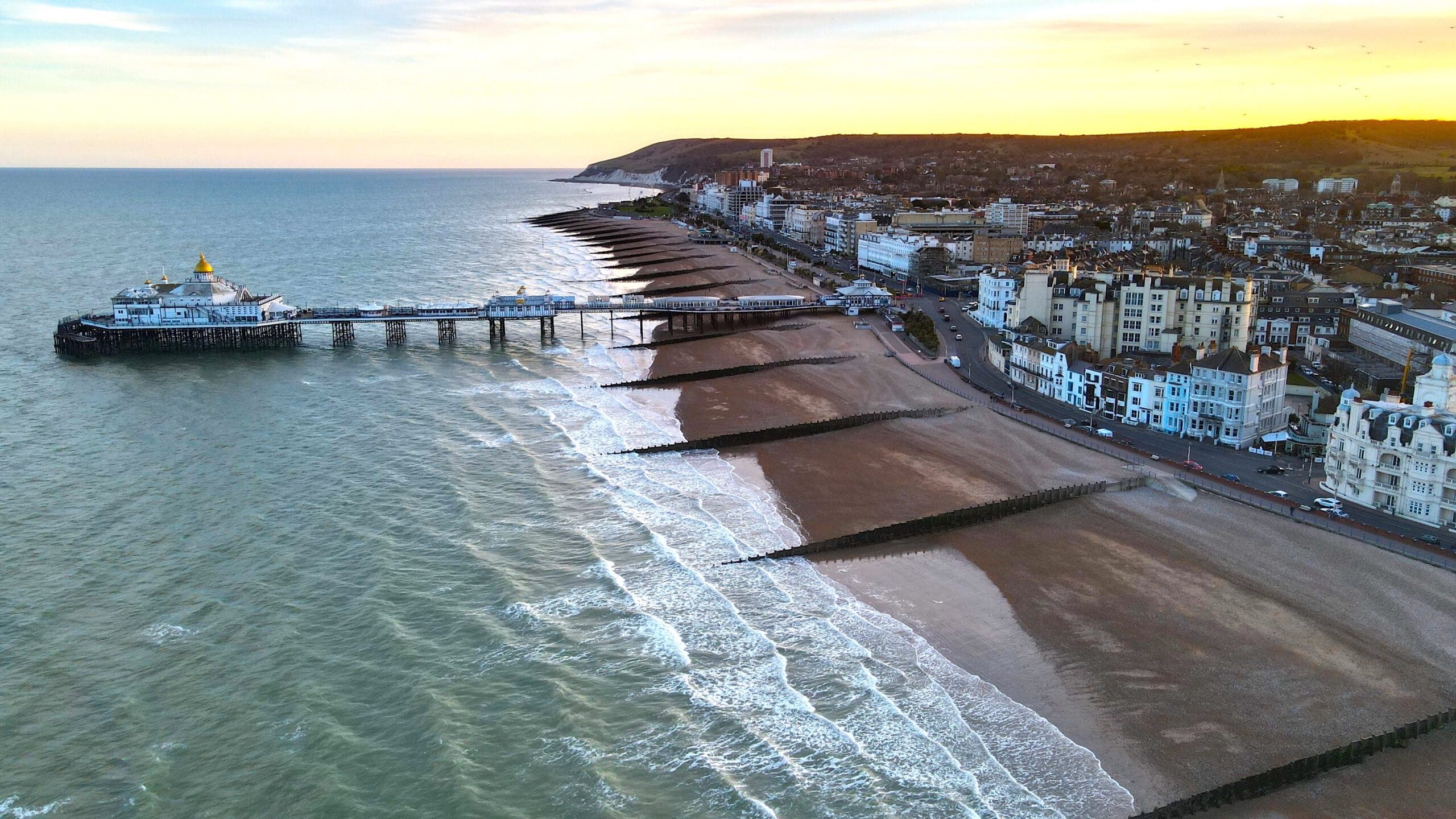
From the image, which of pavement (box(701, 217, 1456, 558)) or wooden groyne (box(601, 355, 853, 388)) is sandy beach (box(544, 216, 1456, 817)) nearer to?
pavement (box(701, 217, 1456, 558))

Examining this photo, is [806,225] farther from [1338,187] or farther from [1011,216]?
[1338,187]

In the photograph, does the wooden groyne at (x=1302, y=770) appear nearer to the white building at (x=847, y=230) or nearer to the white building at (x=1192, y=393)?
the white building at (x=1192, y=393)

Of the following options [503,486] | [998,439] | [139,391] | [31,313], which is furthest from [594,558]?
[31,313]

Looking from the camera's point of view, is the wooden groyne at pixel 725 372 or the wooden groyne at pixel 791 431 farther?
the wooden groyne at pixel 725 372

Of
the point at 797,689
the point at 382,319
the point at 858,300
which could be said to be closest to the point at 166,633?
the point at 797,689

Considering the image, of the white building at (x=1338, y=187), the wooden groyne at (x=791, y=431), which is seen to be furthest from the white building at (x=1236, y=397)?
the white building at (x=1338, y=187)

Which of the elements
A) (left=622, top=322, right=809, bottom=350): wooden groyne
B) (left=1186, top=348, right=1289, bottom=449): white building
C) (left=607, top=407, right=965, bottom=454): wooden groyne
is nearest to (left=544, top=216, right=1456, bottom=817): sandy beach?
(left=607, top=407, right=965, bottom=454): wooden groyne
